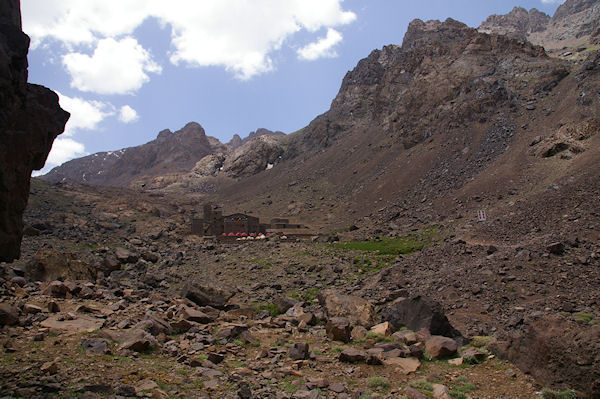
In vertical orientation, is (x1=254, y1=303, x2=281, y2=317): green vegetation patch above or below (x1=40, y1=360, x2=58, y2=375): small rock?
below

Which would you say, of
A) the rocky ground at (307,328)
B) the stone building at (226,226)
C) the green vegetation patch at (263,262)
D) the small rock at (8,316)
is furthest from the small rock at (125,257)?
the small rock at (8,316)

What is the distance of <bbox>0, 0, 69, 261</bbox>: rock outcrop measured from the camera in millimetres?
6801

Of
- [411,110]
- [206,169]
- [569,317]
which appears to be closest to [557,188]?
[569,317]

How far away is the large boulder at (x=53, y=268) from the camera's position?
60.2ft

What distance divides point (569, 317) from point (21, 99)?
1483 centimetres

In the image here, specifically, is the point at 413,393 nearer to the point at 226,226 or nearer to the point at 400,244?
the point at 400,244

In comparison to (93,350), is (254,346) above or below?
below

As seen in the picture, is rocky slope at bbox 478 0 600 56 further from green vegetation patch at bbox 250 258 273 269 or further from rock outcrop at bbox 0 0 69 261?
rock outcrop at bbox 0 0 69 261

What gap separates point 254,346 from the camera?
37.6 feet

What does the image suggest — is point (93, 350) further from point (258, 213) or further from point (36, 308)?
point (258, 213)

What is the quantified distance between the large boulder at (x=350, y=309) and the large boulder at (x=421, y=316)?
2.23 feet

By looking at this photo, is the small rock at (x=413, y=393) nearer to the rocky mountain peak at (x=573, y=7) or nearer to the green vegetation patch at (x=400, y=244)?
the green vegetation patch at (x=400, y=244)

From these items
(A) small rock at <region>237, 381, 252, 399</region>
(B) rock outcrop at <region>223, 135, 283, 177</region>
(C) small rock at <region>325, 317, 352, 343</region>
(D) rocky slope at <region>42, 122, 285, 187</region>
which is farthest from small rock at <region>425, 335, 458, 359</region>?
(D) rocky slope at <region>42, 122, 285, 187</region>

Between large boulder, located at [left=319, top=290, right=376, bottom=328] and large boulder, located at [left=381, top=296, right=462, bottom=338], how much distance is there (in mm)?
678
